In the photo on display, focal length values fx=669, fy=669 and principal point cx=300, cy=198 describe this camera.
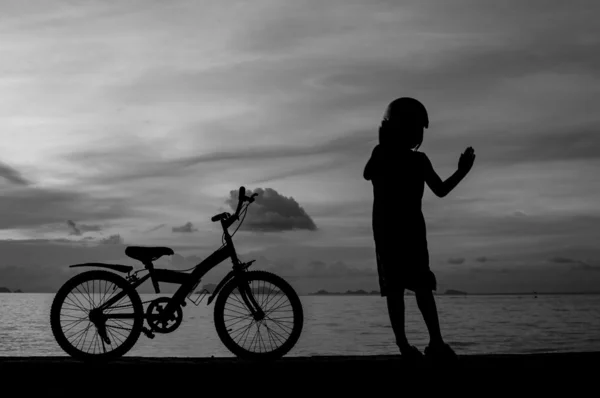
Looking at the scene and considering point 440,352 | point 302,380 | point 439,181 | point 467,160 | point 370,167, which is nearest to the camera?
point 302,380

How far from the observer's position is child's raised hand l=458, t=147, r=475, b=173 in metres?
5.61

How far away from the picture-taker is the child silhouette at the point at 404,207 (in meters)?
5.73

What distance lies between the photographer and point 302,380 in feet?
17.0

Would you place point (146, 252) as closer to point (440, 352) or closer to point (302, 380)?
point (302, 380)

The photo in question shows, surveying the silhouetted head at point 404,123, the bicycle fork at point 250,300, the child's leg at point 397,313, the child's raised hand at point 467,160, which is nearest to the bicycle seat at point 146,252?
the bicycle fork at point 250,300

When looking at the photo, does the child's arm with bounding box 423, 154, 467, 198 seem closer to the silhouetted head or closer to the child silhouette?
the child silhouette

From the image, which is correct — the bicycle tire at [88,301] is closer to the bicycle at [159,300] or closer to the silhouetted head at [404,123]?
the bicycle at [159,300]

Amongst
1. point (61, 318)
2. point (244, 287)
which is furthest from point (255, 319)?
point (61, 318)

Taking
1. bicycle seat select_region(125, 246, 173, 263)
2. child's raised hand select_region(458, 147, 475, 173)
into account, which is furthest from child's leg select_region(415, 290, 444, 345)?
bicycle seat select_region(125, 246, 173, 263)

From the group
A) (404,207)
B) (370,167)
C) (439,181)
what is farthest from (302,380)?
(439,181)

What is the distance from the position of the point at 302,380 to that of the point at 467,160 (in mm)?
2256

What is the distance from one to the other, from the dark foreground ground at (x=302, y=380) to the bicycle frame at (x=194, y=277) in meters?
1.89

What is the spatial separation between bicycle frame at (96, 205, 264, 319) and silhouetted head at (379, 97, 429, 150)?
2.46 meters

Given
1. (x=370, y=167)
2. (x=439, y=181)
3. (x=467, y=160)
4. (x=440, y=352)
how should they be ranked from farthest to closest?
(x=370, y=167), (x=439, y=181), (x=467, y=160), (x=440, y=352)
